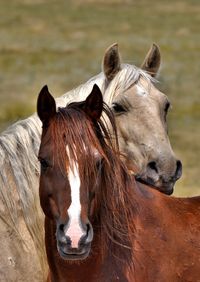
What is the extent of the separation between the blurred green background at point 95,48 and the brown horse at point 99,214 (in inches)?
290

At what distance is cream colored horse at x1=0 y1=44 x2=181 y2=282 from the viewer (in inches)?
256

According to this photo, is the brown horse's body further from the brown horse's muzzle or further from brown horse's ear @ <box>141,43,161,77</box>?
brown horse's ear @ <box>141,43,161,77</box>

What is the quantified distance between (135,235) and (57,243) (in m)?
0.65

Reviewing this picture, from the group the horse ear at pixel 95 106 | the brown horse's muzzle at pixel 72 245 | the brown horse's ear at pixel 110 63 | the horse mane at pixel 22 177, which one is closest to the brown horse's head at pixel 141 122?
the brown horse's ear at pixel 110 63

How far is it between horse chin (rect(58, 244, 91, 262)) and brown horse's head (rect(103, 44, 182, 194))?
160 cm

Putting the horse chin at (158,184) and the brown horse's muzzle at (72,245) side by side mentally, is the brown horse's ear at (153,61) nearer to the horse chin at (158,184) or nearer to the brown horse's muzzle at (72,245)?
the horse chin at (158,184)

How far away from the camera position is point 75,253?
5094mm

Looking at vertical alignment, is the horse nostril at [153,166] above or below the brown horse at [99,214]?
below

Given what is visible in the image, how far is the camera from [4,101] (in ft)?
81.8

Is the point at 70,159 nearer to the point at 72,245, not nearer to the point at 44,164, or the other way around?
the point at 44,164

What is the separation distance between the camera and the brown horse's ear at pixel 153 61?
7.46 m

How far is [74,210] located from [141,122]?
186 cm

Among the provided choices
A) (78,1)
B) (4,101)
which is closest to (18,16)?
(78,1)

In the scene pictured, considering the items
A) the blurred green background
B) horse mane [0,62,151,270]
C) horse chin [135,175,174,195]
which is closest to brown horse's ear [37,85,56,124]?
horse mane [0,62,151,270]
